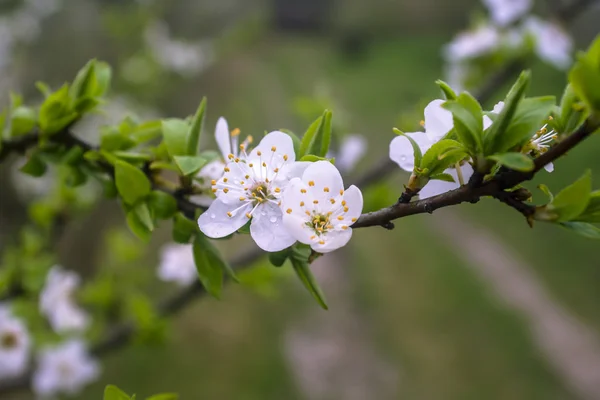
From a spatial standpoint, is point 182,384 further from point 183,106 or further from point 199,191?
point 183,106

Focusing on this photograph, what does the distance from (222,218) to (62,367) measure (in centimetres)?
72

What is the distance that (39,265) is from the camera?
0.72m

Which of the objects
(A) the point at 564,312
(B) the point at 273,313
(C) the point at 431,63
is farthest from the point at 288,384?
(C) the point at 431,63

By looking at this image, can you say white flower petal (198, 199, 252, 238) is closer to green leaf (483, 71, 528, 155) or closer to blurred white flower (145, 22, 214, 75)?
green leaf (483, 71, 528, 155)

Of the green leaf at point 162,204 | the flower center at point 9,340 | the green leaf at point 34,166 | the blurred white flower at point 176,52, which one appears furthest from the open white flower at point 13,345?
the blurred white flower at point 176,52

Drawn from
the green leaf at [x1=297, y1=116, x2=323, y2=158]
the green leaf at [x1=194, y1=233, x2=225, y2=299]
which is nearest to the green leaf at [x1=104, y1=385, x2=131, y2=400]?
the green leaf at [x1=194, y1=233, x2=225, y2=299]

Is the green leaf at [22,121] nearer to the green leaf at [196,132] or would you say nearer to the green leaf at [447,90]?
the green leaf at [196,132]

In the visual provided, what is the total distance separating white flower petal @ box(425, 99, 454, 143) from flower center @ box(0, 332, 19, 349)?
0.81m

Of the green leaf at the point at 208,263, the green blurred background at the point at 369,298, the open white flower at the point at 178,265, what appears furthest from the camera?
the green blurred background at the point at 369,298

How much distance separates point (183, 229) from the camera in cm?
38

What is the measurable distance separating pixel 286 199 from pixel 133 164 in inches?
6.8

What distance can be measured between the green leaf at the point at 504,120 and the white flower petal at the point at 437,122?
0.05m

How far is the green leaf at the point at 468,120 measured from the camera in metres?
0.29

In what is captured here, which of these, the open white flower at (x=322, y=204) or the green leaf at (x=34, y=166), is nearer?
the open white flower at (x=322, y=204)
